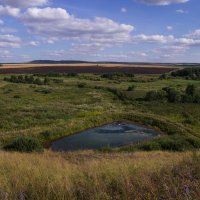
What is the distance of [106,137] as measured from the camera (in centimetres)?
3206

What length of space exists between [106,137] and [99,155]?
51.1ft

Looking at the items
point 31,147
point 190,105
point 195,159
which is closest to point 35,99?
point 190,105

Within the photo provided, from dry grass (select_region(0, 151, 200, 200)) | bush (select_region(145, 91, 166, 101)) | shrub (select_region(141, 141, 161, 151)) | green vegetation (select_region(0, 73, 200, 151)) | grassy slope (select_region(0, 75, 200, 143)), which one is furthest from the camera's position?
bush (select_region(145, 91, 166, 101))

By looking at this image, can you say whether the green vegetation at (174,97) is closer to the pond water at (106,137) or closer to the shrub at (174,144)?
the pond water at (106,137)

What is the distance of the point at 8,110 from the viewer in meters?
43.6

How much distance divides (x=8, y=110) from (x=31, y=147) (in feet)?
74.4

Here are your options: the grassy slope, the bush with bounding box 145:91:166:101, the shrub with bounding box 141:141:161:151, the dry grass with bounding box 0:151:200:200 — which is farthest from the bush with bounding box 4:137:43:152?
the bush with bounding box 145:91:166:101

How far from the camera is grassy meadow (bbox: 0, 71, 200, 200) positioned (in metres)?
4.64

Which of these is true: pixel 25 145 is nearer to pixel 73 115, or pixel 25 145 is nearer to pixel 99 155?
pixel 99 155

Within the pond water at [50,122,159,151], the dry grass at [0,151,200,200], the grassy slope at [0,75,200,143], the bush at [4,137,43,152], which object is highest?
the dry grass at [0,151,200,200]

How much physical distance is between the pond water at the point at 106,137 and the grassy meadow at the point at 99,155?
1401mm

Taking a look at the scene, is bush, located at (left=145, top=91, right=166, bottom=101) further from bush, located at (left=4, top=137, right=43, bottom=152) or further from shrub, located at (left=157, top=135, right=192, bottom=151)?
bush, located at (left=4, top=137, right=43, bottom=152)

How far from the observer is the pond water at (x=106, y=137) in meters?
28.8

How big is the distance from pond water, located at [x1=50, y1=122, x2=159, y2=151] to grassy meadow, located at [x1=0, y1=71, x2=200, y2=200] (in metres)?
1.40
